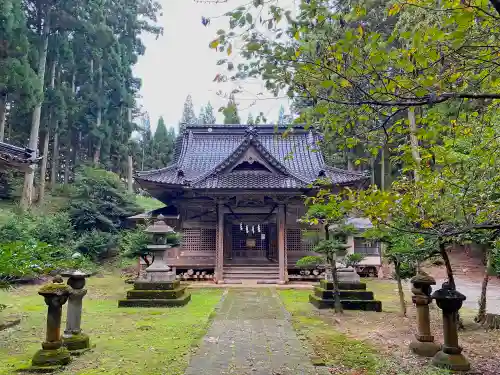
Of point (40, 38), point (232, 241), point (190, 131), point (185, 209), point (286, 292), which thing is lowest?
point (286, 292)

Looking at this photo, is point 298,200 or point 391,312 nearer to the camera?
point 391,312

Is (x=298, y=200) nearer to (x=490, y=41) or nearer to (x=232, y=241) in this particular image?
(x=232, y=241)

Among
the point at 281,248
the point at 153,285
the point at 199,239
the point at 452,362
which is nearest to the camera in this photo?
the point at 452,362

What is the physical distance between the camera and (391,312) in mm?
8680

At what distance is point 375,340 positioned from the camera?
19.9 feet

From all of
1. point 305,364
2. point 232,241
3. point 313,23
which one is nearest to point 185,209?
point 232,241

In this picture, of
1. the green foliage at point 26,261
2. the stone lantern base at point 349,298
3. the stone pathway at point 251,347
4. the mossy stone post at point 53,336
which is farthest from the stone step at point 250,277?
the mossy stone post at point 53,336

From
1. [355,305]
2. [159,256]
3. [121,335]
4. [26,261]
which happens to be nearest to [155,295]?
[159,256]

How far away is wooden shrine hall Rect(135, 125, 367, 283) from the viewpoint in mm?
15055

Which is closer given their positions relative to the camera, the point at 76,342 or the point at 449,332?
the point at 449,332

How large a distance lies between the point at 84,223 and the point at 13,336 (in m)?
13.7

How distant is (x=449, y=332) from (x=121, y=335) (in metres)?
5.23

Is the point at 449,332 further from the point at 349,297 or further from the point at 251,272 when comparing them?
the point at 251,272

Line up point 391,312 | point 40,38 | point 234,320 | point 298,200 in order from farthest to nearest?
point 40,38, point 298,200, point 391,312, point 234,320
